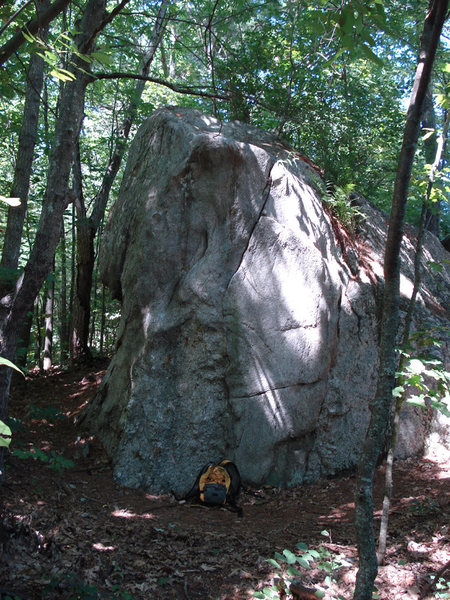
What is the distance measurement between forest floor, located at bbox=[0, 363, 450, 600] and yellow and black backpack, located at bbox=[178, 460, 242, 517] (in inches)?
4.8

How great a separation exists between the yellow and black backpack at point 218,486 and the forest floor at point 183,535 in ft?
0.40

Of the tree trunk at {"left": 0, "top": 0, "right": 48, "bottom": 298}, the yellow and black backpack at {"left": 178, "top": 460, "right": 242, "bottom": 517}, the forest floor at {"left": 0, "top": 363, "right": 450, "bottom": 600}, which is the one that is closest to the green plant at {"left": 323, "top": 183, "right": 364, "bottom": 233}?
the forest floor at {"left": 0, "top": 363, "right": 450, "bottom": 600}

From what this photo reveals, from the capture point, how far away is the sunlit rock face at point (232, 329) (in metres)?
6.04

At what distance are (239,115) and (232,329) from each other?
12.3ft

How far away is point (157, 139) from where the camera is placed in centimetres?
710

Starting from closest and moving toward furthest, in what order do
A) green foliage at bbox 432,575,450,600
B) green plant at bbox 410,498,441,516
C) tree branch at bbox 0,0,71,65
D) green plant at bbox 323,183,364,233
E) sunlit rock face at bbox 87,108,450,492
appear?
green foliage at bbox 432,575,450,600
tree branch at bbox 0,0,71,65
green plant at bbox 410,498,441,516
sunlit rock face at bbox 87,108,450,492
green plant at bbox 323,183,364,233

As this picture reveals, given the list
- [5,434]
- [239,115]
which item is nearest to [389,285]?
[5,434]

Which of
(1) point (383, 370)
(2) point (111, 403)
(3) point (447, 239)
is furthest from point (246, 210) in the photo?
(3) point (447, 239)

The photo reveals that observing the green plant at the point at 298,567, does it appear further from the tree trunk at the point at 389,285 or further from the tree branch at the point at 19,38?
the tree branch at the point at 19,38

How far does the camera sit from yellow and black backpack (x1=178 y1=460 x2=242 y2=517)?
539 cm

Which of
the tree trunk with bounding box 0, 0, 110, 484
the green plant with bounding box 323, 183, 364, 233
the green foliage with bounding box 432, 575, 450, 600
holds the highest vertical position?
the green plant with bounding box 323, 183, 364, 233

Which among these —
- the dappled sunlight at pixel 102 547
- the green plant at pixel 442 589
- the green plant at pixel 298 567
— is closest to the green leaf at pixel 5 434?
Result: the green plant at pixel 298 567

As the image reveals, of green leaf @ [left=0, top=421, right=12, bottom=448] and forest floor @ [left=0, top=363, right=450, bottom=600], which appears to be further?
forest floor @ [left=0, top=363, right=450, bottom=600]

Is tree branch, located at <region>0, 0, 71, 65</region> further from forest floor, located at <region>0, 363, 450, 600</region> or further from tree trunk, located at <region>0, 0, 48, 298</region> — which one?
tree trunk, located at <region>0, 0, 48, 298</region>
